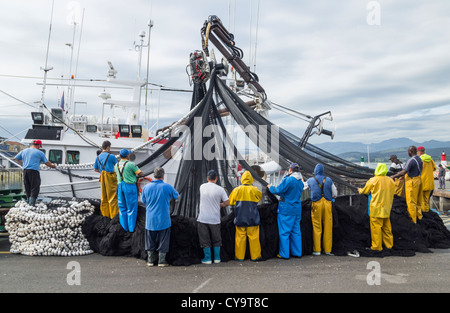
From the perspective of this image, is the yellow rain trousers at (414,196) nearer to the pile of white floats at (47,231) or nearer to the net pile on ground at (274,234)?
the net pile on ground at (274,234)

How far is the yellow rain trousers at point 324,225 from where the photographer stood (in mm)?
6020

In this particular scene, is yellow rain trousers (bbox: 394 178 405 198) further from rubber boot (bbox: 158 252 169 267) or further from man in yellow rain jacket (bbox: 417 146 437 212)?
rubber boot (bbox: 158 252 169 267)

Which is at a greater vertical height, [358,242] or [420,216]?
[420,216]

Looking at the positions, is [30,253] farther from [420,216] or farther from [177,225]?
[420,216]

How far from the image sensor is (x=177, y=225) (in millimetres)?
5555

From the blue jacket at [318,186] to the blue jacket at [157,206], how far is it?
275cm

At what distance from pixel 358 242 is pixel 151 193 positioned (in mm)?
4253

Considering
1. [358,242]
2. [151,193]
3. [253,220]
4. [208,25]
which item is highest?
[208,25]

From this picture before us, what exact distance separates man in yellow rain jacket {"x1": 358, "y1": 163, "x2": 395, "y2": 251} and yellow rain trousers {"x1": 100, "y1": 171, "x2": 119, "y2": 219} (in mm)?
5151

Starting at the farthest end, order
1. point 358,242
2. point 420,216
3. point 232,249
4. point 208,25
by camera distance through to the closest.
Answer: point 208,25
point 420,216
point 358,242
point 232,249

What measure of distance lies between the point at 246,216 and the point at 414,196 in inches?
152

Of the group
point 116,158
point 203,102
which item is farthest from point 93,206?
point 203,102

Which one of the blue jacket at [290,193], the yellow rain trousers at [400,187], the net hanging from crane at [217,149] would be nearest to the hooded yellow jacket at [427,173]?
the yellow rain trousers at [400,187]

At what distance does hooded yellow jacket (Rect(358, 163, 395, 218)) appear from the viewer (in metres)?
5.91
